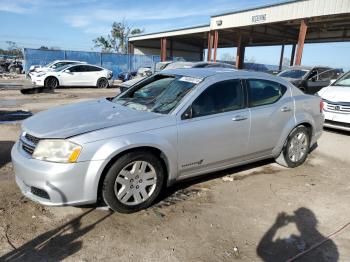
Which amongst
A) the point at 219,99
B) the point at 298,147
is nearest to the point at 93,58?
the point at 298,147

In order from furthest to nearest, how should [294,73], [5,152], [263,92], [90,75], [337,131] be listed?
[90,75]
[294,73]
[337,131]
[5,152]
[263,92]

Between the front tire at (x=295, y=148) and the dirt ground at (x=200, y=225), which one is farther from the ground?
the front tire at (x=295, y=148)

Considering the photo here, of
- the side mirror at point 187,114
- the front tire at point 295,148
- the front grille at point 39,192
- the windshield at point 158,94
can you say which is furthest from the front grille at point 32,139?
the front tire at point 295,148

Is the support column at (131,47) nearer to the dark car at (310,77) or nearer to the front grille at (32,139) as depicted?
the dark car at (310,77)

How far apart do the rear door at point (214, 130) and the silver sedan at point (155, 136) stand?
0.5 inches

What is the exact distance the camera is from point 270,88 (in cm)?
502

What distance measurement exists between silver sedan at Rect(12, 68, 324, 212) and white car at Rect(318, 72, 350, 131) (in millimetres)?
2966

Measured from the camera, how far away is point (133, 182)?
365 centimetres

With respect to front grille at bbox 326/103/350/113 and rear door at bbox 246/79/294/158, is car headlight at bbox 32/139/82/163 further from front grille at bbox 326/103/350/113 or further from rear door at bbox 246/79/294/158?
front grille at bbox 326/103/350/113

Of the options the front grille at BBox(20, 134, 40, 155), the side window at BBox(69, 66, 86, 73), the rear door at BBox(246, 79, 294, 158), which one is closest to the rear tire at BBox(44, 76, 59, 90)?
the side window at BBox(69, 66, 86, 73)

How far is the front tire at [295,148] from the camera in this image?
5281 millimetres

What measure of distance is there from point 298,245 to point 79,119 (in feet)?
8.82

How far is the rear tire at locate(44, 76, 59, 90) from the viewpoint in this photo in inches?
682

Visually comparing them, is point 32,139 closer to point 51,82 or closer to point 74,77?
point 51,82
